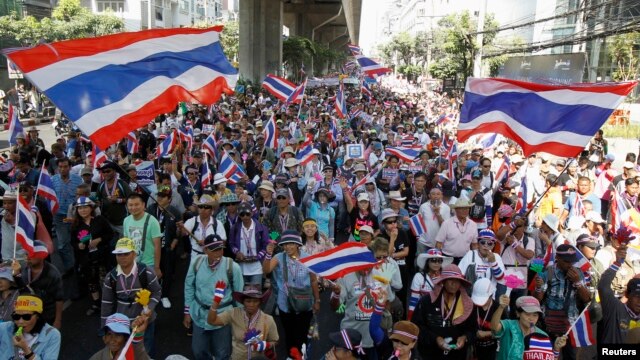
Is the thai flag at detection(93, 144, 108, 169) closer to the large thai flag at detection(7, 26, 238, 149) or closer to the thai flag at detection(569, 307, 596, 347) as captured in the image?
the large thai flag at detection(7, 26, 238, 149)

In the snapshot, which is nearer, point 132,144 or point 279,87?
point 132,144

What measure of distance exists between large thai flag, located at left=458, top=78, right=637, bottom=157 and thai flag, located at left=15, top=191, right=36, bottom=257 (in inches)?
197

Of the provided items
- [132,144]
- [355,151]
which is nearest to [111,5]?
[132,144]

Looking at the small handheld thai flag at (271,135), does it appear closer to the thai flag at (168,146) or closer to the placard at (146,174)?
the thai flag at (168,146)

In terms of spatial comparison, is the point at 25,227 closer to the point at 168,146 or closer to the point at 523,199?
the point at 168,146

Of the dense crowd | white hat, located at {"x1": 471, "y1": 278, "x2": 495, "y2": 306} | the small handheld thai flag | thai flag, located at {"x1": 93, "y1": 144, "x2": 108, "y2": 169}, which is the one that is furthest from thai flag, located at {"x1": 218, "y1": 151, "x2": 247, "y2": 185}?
white hat, located at {"x1": 471, "y1": 278, "x2": 495, "y2": 306}

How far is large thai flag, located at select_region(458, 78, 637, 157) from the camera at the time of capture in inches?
242

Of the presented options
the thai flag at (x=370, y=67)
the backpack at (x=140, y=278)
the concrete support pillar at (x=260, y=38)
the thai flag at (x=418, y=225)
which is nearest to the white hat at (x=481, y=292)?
the thai flag at (x=418, y=225)

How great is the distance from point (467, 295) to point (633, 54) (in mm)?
31761

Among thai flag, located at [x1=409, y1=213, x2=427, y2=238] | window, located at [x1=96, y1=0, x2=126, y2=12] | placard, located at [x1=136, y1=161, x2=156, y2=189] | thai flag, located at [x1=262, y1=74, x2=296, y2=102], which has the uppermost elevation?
window, located at [x1=96, y1=0, x2=126, y2=12]

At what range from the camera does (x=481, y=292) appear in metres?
4.59

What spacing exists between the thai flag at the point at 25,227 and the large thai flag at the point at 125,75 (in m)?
1.01

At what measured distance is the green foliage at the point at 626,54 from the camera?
30.0 meters

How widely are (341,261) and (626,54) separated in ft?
106
